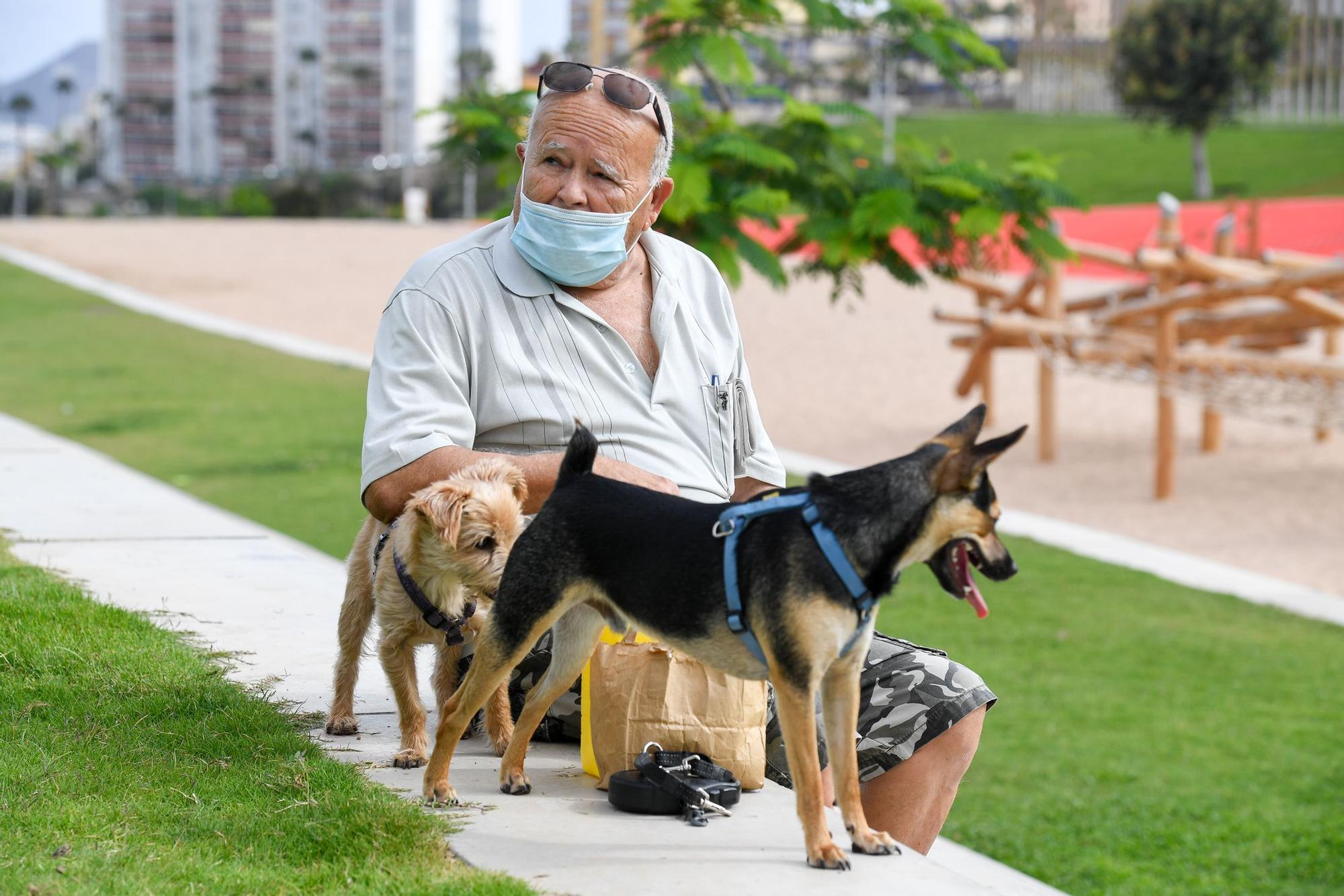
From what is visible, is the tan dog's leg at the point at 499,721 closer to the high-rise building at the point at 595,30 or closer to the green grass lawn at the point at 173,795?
the green grass lawn at the point at 173,795

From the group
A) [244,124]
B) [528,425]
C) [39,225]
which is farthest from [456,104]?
[244,124]

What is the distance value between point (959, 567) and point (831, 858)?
0.63 metres

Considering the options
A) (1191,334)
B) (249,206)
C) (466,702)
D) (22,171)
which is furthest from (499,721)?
(22,171)

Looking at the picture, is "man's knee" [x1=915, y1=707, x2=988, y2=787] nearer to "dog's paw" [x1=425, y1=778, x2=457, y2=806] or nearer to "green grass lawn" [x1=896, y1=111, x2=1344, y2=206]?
"dog's paw" [x1=425, y1=778, x2=457, y2=806]

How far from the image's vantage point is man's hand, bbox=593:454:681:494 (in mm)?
3189

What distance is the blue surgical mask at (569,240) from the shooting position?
344 cm

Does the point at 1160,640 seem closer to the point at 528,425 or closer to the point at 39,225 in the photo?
the point at 528,425

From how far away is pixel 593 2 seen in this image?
141000 mm

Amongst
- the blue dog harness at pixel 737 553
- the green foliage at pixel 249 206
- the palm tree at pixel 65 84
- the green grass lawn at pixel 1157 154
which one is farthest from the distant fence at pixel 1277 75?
the palm tree at pixel 65 84

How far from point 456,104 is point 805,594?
6312 mm

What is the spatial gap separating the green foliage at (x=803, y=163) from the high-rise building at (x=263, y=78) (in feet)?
494

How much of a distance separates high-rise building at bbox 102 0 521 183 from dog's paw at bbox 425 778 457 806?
156053 millimetres

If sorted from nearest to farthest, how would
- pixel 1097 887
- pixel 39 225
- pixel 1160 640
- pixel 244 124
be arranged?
1. pixel 1097 887
2. pixel 1160 640
3. pixel 39 225
4. pixel 244 124

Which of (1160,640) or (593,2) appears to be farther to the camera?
→ (593,2)
